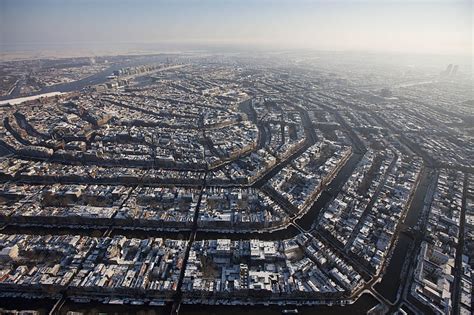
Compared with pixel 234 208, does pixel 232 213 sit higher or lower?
lower

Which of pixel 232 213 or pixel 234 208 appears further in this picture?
pixel 234 208

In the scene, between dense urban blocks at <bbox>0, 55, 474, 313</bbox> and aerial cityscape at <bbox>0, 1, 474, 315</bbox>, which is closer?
aerial cityscape at <bbox>0, 1, 474, 315</bbox>

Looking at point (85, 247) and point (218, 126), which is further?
point (218, 126)

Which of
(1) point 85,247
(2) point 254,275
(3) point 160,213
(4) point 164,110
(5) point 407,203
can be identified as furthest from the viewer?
(4) point 164,110

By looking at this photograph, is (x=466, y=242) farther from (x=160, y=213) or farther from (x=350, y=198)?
(x=160, y=213)

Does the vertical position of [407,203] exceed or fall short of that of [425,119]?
it falls short

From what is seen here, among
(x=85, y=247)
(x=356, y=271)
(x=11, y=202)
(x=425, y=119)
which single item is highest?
(x=425, y=119)

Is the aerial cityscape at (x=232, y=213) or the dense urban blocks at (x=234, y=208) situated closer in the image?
the aerial cityscape at (x=232, y=213)

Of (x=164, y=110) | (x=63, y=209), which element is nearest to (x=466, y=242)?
(x=63, y=209)
